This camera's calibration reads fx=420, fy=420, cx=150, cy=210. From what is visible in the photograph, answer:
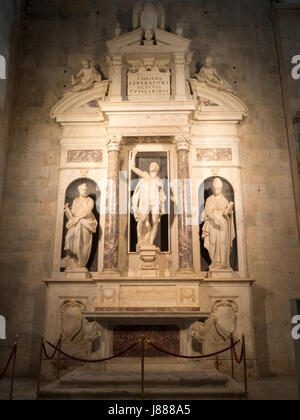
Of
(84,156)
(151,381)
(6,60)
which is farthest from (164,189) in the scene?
(6,60)

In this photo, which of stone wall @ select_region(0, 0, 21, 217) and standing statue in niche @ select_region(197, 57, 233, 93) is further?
standing statue in niche @ select_region(197, 57, 233, 93)

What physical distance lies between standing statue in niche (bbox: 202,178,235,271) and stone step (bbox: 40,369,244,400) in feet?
9.61

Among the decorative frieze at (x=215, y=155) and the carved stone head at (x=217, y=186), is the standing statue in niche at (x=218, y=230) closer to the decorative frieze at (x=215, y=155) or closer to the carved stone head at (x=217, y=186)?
the carved stone head at (x=217, y=186)

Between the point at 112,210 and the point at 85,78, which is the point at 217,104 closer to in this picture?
the point at 85,78

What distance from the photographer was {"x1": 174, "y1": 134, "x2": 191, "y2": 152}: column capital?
34.8ft

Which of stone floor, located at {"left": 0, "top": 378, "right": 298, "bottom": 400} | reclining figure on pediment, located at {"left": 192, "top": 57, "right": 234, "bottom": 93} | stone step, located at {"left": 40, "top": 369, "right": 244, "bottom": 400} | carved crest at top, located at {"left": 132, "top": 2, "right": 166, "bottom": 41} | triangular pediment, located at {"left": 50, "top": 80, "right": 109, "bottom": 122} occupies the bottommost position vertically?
stone floor, located at {"left": 0, "top": 378, "right": 298, "bottom": 400}

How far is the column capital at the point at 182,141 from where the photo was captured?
10.6 metres

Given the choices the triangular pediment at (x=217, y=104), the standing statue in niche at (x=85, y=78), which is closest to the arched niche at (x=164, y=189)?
the triangular pediment at (x=217, y=104)

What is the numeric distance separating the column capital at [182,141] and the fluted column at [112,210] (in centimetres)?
146

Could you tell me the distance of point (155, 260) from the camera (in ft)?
32.8

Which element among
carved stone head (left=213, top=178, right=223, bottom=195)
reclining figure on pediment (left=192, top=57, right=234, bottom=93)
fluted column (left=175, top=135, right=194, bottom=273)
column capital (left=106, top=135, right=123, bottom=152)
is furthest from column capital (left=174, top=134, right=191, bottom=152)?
reclining figure on pediment (left=192, top=57, right=234, bottom=93)

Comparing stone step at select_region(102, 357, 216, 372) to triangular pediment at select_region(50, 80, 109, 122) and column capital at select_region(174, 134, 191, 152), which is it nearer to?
column capital at select_region(174, 134, 191, 152)

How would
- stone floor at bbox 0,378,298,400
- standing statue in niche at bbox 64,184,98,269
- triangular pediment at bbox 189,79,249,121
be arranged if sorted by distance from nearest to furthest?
stone floor at bbox 0,378,298,400, standing statue in niche at bbox 64,184,98,269, triangular pediment at bbox 189,79,249,121

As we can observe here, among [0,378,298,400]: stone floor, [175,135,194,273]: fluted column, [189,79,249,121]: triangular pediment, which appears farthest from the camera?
[189,79,249,121]: triangular pediment
